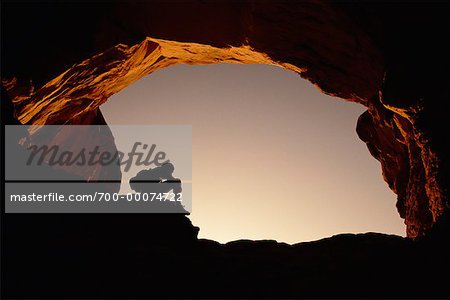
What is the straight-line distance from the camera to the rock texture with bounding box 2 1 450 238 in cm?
970

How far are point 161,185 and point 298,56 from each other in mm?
6352

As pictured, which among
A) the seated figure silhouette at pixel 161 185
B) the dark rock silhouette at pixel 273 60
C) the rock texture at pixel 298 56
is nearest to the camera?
the dark rock silhouette at pixel 273 60

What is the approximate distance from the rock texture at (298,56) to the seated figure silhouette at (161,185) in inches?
141

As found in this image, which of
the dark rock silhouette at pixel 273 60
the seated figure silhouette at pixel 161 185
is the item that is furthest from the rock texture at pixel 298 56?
the seated figure silhouette at pixel 161 185

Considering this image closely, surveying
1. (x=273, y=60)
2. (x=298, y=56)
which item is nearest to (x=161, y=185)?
(x=273, y=60)

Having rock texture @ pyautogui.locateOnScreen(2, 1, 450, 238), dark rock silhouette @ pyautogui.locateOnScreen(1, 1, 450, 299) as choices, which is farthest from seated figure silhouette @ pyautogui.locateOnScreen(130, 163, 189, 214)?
rock texture @ pyautogui.locateOnScreen(2, 1, 450, 238)

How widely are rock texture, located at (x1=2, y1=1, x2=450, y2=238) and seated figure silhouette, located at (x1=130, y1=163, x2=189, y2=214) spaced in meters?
3.59

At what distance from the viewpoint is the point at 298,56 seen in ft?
42.4

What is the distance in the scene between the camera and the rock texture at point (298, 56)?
9695 millimetres

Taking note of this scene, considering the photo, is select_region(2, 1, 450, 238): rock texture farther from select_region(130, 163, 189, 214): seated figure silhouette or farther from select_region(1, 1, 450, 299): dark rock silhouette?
select_region(130, 163, 189, 214): seated figure silhouette

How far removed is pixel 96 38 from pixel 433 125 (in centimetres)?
938

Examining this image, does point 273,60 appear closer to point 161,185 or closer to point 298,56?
point 298,56

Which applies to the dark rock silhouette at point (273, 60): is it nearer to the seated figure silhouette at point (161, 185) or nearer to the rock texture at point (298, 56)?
the rock texture at point (298, 56)

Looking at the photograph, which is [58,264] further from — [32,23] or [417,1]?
[417,1]
